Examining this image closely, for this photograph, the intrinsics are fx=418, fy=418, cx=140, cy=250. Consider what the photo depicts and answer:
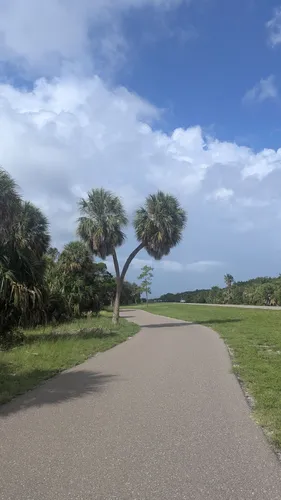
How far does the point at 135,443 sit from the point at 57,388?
3398mm

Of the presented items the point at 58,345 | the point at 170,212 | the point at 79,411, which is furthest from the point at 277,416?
the point at 170,212

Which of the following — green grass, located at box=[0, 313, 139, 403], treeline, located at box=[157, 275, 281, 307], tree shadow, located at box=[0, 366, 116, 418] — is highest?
treeline, located at box=[157, 275, 281, 307]

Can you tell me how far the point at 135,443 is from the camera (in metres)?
4.97

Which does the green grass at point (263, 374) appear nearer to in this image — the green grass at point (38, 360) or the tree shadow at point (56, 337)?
the green grass at point (38, 360)

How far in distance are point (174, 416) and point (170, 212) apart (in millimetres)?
21930

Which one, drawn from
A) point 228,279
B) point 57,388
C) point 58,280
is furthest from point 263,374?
point 228,279

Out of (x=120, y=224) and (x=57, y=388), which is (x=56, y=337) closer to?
(x=57, y=388)

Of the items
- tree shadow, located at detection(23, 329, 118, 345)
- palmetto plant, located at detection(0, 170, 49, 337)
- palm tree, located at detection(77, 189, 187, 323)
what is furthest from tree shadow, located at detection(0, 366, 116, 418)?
palm tree, located at detection(77, 189, 187, 323)

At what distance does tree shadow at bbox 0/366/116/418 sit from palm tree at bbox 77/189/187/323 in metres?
17.2

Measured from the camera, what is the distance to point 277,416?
232 inches

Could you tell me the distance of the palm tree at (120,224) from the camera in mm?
26770

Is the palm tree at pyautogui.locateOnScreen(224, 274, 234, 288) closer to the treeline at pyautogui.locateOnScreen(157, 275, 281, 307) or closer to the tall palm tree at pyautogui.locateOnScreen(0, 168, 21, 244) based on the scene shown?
the treeline at pyautogui.locateOnScreen(157, 275, 281, 307)

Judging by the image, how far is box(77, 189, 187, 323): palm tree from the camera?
87.8ft

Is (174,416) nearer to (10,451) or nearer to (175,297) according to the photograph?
(10,451)
